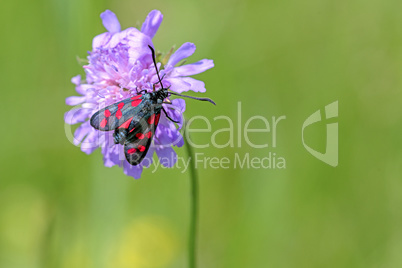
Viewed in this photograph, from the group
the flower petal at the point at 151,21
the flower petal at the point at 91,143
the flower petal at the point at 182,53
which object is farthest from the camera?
the flower petal at the point at 91,143

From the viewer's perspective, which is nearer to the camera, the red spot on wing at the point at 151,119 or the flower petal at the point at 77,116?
the red spot on wing at the point at 151,119

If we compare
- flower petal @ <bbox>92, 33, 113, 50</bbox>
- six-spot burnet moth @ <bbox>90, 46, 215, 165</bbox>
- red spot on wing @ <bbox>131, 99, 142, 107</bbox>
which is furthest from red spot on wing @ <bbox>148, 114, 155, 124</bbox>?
flower petal @ <bbox>92, 33, 113, 50</bbox>

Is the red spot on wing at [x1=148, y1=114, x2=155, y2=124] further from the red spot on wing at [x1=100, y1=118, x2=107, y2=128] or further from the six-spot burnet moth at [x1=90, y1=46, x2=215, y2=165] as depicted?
the red spot on wing at [x1=100, y1=118, x2=107, y2=128]


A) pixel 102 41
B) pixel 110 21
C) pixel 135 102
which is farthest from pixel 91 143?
pixel 110 21

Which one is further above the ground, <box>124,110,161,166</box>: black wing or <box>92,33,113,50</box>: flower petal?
<box>92,33,113,50</box>: flower petal

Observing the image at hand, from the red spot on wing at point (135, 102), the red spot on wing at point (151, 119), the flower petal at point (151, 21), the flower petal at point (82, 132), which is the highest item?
the flower petal at point (151, 21)

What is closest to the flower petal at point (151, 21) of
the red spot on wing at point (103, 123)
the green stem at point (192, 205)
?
the red spot on wing at point (103, 123)

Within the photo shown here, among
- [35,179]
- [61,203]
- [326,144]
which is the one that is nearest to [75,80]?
[61,203]

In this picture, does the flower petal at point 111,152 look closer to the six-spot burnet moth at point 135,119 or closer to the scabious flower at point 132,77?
the scabious flower at point 132,77

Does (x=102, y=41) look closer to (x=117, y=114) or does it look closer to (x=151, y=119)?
(x=117, y=114)
